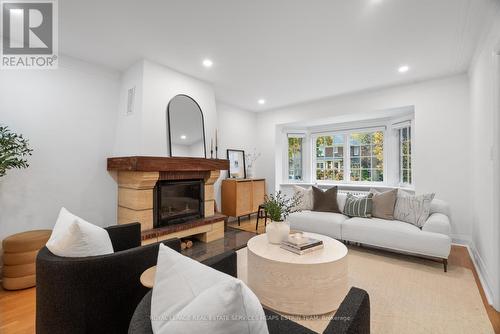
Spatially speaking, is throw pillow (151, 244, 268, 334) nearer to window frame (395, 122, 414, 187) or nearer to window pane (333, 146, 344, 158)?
window frame (395, 122, 414, 187)

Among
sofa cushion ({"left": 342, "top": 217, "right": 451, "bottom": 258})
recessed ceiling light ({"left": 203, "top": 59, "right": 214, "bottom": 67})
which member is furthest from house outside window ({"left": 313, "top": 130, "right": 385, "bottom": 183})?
→ recessed ceiling light ({"left": 203, "top": 59, "right": 214, "bottom": 67})

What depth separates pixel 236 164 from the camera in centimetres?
Result: 525

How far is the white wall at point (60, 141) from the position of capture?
2590 mm

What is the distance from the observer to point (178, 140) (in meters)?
3.44

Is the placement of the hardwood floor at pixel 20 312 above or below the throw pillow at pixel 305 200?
below

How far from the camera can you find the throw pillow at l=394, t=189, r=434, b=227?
9.89 ft

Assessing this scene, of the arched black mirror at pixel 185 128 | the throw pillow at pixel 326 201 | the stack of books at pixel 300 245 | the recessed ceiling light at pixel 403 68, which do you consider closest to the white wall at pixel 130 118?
the arched black mirror at pixel 185 128

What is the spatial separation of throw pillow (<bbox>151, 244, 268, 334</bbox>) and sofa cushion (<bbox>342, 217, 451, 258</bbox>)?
282cm

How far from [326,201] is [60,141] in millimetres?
3850

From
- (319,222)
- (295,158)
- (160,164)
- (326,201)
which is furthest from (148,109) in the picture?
(295,158)

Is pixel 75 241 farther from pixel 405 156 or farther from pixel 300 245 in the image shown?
pixel 405 156

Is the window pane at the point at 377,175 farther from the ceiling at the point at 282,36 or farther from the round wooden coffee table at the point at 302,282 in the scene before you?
the round wooden coffee table at the point at 302,282

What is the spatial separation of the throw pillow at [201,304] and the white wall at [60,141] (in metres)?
2.87

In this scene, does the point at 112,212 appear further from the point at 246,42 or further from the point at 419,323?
the point at 419,323
